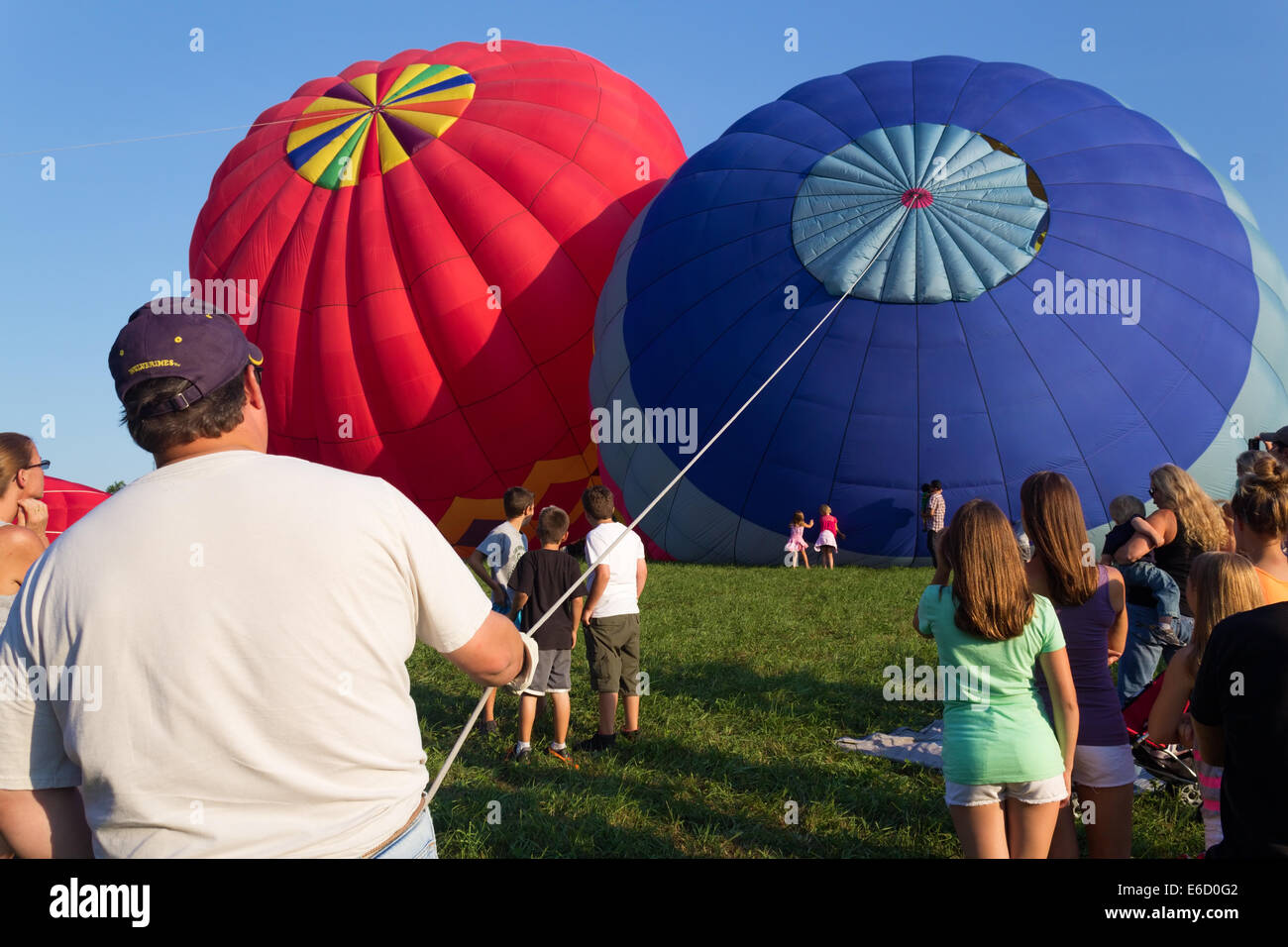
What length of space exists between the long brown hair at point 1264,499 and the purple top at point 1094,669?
0.50 meters

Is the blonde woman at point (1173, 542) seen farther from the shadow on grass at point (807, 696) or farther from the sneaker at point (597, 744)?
the sneaker at point (597, 744)

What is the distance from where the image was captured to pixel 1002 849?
113 inches

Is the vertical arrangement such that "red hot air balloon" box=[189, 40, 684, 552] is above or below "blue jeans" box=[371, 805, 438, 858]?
above

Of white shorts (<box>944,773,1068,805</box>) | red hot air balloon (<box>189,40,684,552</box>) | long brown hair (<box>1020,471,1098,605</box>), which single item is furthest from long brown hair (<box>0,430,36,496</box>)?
red hot air balloon (<box>189,40,684,552</box>)

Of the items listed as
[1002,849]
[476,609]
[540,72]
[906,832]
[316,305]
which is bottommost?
[906,832]

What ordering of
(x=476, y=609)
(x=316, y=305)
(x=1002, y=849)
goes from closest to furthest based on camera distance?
(x=476, y=609)
(x=1002, y=849)
(x=316, y=305)

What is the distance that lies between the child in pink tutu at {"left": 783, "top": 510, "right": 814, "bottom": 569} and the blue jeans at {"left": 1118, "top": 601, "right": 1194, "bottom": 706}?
5936 millimetres

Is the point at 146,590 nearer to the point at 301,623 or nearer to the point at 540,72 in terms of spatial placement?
the point at 301,623

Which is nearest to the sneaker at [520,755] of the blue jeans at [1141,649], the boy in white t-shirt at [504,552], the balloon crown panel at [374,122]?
the boy in white t-shirt at [504,552]

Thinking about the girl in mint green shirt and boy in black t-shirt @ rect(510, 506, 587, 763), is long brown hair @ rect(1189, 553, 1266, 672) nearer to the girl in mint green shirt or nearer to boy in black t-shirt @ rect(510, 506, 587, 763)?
the girl in mint green shirt

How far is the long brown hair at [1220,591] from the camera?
283 centimetres

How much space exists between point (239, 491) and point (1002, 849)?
2.51 metres

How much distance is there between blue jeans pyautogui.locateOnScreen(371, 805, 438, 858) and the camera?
1.58 m
